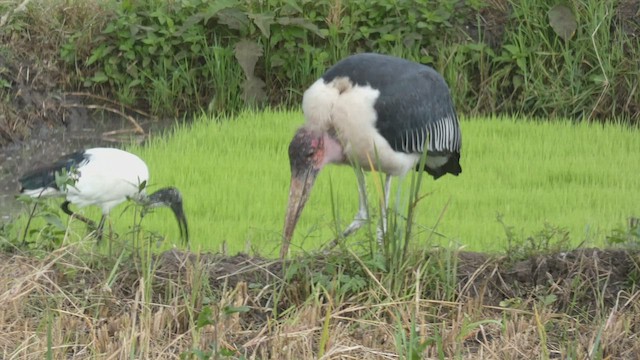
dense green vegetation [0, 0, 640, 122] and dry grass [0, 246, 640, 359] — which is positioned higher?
dense green vegetation [0, 0, 640, 122]

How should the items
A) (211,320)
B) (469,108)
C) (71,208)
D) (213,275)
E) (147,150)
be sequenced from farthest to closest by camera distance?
(469,108) < (147,150) < (71,208) < (213,275) < (211,320)

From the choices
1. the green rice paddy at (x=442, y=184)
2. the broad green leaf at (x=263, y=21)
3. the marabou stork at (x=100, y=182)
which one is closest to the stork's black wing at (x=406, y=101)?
the green rice paddy at (x=442, y=184)

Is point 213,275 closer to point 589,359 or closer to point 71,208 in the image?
point 589,359

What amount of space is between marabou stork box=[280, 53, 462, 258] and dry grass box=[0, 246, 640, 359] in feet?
2.92

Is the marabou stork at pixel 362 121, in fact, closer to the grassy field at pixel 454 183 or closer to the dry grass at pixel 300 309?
the grassy field at pixel 454 183

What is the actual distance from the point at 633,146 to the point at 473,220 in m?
1.96

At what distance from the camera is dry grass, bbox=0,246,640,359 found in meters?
4.58

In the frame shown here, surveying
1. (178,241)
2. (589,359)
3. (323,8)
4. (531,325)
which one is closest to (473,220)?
(178,241)

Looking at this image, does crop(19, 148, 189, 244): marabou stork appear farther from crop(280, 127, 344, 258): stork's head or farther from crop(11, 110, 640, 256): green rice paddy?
crop(280, 127, 344, 258): stork's head

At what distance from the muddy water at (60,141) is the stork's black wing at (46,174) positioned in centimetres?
109

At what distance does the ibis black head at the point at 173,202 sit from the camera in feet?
21.6

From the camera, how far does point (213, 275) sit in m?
5.09

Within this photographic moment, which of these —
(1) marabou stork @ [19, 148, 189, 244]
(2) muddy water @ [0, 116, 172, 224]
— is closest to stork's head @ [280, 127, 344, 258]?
(1) marabou stork @ [19, 148, 189, 244]

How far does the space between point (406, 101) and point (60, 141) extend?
3598 millimetres
